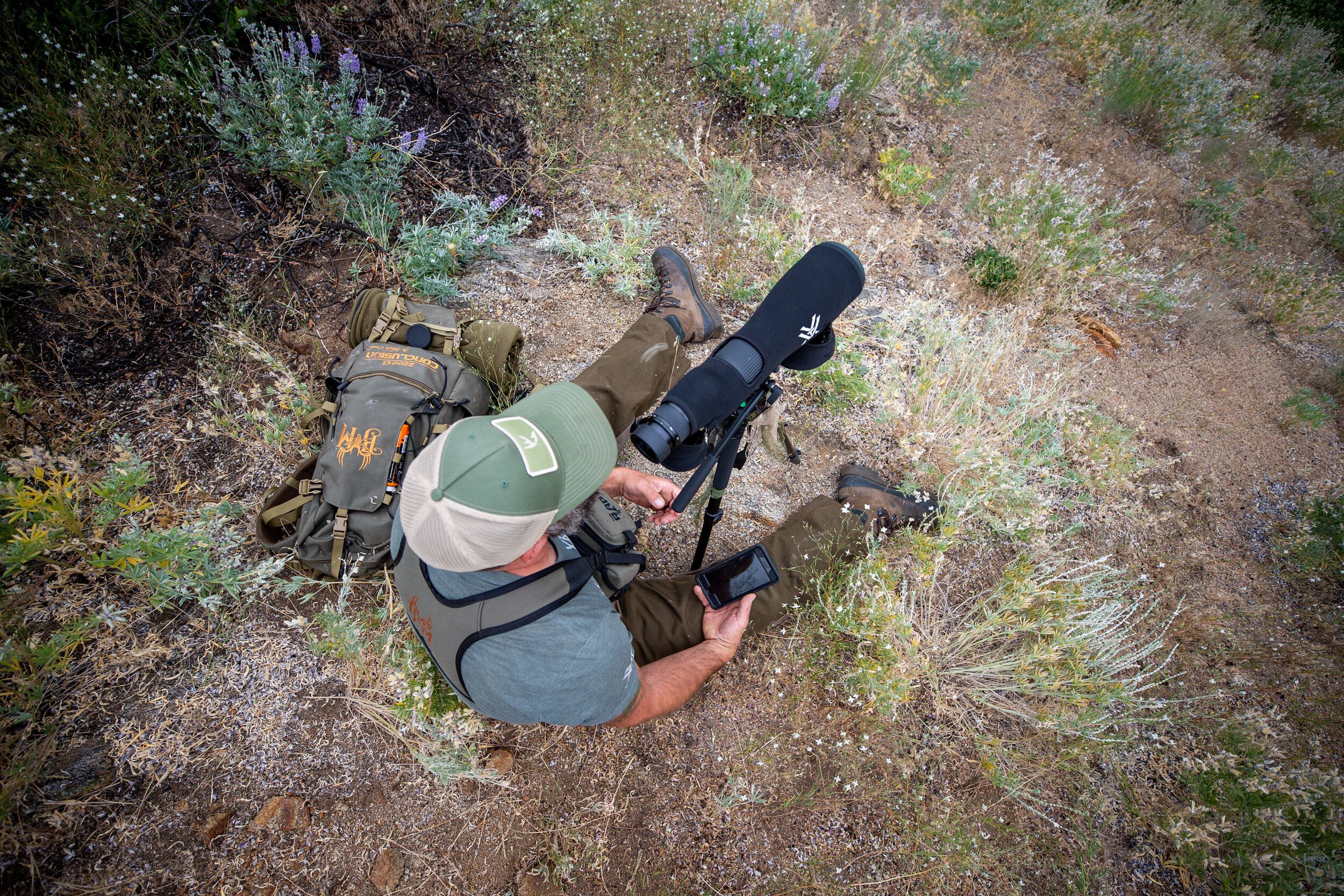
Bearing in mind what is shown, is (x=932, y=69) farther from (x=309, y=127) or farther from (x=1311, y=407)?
(x=309, y=127)

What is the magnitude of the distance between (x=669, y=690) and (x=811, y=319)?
1.41 metres

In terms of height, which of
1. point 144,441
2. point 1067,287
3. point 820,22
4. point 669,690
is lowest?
point 669,690

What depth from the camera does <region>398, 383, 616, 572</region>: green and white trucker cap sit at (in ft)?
4.76

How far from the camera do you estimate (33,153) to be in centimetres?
277

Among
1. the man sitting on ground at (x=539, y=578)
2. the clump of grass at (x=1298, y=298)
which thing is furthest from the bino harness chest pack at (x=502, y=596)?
the clump of grass at (x=1298, y=298)

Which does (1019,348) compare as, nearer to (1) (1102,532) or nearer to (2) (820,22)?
(1) (1102,532)

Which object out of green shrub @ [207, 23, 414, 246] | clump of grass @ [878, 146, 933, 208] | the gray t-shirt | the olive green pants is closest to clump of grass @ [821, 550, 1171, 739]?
the olive green pants

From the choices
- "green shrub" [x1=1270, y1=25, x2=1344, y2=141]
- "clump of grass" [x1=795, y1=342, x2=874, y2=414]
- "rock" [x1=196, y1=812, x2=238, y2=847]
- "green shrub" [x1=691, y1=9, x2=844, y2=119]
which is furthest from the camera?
"green shrub" [x1=1270, y1=25, x2=1344, y2=141]

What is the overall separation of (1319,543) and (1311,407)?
1139mm

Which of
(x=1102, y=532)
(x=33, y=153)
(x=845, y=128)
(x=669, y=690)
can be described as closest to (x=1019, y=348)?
(x=1102, y=532)

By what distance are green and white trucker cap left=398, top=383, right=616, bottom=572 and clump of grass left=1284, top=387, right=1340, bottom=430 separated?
192 inches

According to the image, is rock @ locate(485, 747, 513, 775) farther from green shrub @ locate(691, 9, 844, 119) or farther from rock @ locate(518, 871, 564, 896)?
green shrub @ locate(691, 9, 844, 119)

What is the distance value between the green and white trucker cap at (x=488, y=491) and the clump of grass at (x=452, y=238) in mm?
1972

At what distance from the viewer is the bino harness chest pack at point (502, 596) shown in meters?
1.68
